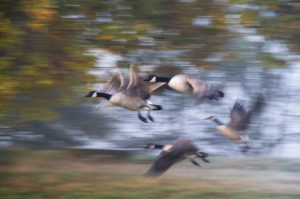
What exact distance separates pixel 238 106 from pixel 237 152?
4055 mm

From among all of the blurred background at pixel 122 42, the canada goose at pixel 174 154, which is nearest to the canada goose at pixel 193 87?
the canada goose at pixel 174 154

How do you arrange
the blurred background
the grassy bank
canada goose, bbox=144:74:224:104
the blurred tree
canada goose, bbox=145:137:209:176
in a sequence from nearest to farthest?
canada goose, bbox=144:74:224:104
canada goose, bbox=145:137:209:176
the blurred tree
the blurred background
the grassy bank

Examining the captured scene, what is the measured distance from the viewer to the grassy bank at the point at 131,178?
7328 millimetres

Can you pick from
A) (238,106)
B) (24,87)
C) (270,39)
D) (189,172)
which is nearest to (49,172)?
(189,172)

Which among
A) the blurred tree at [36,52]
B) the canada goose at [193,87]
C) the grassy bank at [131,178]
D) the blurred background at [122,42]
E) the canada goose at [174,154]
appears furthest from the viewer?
the grassy bank at [131,178]

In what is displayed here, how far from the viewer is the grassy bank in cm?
733

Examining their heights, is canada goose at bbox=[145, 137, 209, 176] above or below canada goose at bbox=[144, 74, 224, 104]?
below

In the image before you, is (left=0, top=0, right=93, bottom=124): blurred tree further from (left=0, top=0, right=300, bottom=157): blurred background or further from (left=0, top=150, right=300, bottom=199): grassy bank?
(left=0, top=150, right=300, bottom=199): grassy bank

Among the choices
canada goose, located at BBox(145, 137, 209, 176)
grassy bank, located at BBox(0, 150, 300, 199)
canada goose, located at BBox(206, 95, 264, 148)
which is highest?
canada goose, located at BBox(206, 95, 264, 148)

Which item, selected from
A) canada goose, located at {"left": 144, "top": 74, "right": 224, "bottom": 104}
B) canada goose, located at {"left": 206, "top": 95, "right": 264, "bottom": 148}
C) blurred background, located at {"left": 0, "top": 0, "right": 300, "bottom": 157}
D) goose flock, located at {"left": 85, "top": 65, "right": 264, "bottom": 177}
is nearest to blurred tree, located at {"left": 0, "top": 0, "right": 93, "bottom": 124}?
blurred background, located at {"left": 0, "top": 0, "right": 300, "bottom": 157}

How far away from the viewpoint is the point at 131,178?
7863 mm

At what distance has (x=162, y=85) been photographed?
10.6ft

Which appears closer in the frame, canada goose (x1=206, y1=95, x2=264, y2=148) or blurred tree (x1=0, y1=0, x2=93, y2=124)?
canada goose (x1=206, y1=95, x2=264, y2=148)

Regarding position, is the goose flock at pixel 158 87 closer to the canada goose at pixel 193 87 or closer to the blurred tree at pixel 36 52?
the canada goose at pixel 193 87
